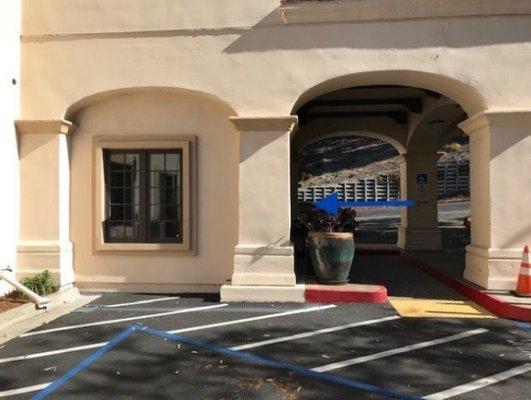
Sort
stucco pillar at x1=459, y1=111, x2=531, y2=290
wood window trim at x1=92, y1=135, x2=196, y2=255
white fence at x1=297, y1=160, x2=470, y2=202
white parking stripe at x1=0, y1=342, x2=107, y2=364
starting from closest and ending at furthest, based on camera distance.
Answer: white parking stripe at x1=0, y1=342, x2=107, y2=364 < stucco pillar at x1=459, y1=111, x2=531, y2=290 < wood window trim at x1=92, y1=135, x2=196, y2=255 < white fence at x1=297, y1=160, x2=470, y2=202

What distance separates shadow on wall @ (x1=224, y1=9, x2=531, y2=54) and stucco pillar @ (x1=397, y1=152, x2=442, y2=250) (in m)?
6.16

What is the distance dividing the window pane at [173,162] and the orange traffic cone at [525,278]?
5.60m

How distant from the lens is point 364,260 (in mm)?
11539

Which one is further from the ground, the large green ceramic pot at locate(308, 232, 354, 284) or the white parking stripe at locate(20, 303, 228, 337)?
the large green ceramic pot at locate(308, 232, 354, 284)

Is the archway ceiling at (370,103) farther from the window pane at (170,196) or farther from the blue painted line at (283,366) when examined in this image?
the blue painted line at (283,366)

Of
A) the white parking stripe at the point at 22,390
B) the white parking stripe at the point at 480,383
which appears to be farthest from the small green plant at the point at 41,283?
the white parking stripe at the point at 480,383

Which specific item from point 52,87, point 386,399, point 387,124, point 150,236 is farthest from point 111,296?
point 387,124

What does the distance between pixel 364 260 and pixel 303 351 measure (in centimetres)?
Answer: 714

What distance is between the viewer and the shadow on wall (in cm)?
681

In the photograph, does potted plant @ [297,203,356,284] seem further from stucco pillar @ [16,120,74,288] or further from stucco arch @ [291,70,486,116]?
stucco pillar @ [16,120,74,288]

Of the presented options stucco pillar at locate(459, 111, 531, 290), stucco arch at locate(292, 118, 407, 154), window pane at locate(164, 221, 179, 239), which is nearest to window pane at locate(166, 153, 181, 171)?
window pane at locate(164, 221, 179, 239)

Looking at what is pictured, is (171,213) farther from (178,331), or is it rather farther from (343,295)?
(343,295)

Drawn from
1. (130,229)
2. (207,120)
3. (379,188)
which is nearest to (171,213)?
(130,229)

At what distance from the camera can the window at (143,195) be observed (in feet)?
25.1
